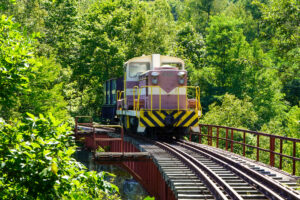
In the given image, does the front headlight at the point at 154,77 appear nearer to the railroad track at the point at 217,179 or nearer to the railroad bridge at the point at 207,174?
the railroad bridge at the point at 207,174

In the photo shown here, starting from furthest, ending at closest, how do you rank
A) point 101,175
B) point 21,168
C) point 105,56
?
point 105,56, point 101,175, point 21,168

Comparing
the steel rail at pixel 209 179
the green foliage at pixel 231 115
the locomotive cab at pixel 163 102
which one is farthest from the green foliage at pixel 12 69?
the green foliage at pixel 231 115

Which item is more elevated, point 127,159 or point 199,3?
point 199,3

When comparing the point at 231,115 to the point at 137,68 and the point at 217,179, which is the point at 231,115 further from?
the point at 217,179

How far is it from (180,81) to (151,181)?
17.9ft

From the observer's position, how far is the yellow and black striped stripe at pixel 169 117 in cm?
1702

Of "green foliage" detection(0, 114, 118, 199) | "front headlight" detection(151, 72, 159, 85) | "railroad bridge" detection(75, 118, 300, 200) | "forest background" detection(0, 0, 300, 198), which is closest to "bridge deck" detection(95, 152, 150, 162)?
"railroad bridge" detection(75, 118, 300, 200)

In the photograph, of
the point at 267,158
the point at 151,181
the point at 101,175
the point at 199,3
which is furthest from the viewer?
the point at 199,3

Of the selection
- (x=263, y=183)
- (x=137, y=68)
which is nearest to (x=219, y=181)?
(x=263, y=183)

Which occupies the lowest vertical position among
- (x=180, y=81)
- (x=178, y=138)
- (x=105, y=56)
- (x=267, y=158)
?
(x=267, y=158)

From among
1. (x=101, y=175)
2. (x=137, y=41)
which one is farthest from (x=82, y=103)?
(x=101, y=175)

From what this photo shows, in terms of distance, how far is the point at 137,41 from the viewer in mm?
37094

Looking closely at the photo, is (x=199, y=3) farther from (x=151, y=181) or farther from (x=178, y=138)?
(x=151, y=181)

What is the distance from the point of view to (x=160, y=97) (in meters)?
17.3
